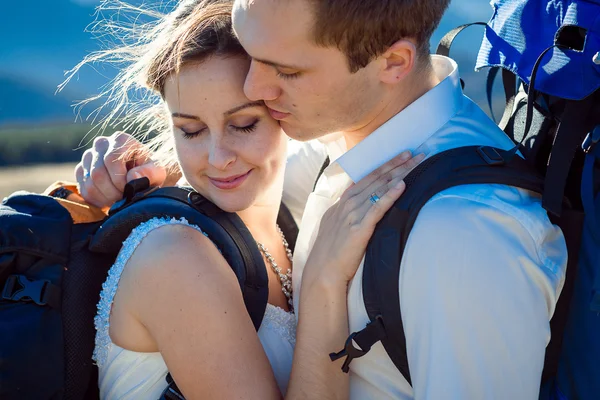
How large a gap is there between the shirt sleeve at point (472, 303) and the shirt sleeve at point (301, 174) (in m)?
1.22

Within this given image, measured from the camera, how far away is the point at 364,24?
2000mm

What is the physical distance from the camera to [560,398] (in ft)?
5.94

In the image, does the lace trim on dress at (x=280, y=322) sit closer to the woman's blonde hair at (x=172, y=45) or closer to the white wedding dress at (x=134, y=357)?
the white wedding dress at (x=134, y=357)

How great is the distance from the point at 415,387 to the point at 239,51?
1.09 m

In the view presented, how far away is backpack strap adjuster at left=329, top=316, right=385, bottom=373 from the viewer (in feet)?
5.73

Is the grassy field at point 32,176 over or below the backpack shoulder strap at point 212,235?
below

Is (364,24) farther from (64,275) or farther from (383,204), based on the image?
(64,275)

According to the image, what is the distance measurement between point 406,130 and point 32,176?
5.79 metres

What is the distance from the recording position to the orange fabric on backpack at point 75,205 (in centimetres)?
232

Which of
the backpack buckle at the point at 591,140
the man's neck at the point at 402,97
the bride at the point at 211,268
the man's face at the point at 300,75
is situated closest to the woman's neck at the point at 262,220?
the bride at the point at 211,268

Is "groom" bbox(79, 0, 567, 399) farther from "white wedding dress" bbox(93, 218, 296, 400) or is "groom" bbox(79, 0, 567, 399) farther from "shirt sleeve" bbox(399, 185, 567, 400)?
"white wedding dress" bbox(93, 218, 296, 400)

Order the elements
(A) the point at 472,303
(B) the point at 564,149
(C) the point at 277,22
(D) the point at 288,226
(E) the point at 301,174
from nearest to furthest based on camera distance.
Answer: (A) the point at 472,303 → (B) the point at 564,149 → (C) the point at 277,22 → (D) the point at 288,226 → (E) the point at 301,174

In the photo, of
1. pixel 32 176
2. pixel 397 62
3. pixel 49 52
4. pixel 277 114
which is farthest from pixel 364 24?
pixel 49 52

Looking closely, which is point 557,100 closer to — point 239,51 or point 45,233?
point 239,51
